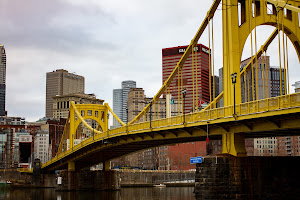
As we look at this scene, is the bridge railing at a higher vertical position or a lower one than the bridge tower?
lower

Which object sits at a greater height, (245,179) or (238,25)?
(238,25)

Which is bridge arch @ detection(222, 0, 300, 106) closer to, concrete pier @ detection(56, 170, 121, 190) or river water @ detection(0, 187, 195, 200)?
river water @ detection(0, 187, 195, 200)

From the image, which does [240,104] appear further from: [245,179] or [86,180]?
[86,180]

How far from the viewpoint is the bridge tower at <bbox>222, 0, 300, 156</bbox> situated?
43156 mm

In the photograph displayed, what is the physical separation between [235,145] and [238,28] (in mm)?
10866

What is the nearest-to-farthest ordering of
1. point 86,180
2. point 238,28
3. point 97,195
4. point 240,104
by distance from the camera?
point 240,104, point 238,28, point 97,195, point 86,180

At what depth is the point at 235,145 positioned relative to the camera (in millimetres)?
41938

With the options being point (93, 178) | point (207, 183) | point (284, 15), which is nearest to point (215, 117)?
point (207, 183)

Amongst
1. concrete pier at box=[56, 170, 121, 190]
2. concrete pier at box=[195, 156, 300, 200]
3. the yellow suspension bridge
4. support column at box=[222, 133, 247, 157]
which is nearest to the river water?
concrete pier at box=[56, 170, 121, 190]

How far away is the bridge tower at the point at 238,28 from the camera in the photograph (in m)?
43.2

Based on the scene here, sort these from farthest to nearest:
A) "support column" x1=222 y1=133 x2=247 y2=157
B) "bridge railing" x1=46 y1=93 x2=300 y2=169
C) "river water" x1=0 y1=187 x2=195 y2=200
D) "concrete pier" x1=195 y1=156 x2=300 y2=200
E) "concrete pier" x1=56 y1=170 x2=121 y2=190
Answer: "concrete pier" x1=56 y1=170 x2=121 y2=190
"river water" x1=0 y1=187 x2=195 y2=200
"support column" x1=222 y1=133 x2=247 y2=157
"concrete pier" x1=195 y1=156 x2=300 y2=200
"bridge railing" x1=46 y1=93 x2=300 y2=169

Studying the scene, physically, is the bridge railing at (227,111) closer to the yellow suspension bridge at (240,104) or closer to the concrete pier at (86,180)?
the yellow suspension bridge at (240,104)

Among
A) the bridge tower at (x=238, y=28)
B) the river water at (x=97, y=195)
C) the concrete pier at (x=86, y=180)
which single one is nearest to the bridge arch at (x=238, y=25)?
the bridge tower at (x=238, y=28)

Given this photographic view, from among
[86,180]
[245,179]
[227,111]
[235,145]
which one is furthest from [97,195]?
[227,111]
